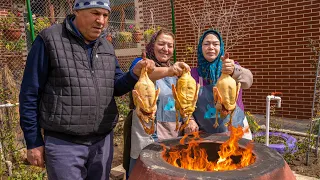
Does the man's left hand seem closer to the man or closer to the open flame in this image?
the man

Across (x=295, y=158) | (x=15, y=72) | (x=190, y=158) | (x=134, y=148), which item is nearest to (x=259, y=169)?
(x=190, y=158)

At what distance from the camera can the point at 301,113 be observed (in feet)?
18.4

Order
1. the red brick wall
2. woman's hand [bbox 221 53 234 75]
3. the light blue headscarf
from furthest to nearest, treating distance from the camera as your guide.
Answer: the red brick wall < the light blue headscarf < woman's hand [bbox 221 53 234 75]

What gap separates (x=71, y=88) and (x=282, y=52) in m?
4.77

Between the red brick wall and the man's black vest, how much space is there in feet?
14.4

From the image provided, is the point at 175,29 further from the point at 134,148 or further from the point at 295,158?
the point at 134,148

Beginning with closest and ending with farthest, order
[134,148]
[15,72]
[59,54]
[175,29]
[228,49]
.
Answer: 1. [59,54]
2. [134,148]
3. [15,72]
4. [228,49]
5. [175,29]

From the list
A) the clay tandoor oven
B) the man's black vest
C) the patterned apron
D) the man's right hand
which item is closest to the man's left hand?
the man's black vest

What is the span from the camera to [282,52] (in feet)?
18.7

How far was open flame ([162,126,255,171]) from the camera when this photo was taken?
6.72ft

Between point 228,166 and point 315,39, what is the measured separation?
Answer: 424 centimetres

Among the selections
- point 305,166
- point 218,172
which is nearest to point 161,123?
point 218,172

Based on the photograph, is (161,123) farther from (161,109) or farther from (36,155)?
(36,155)

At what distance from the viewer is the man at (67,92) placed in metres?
2.02
